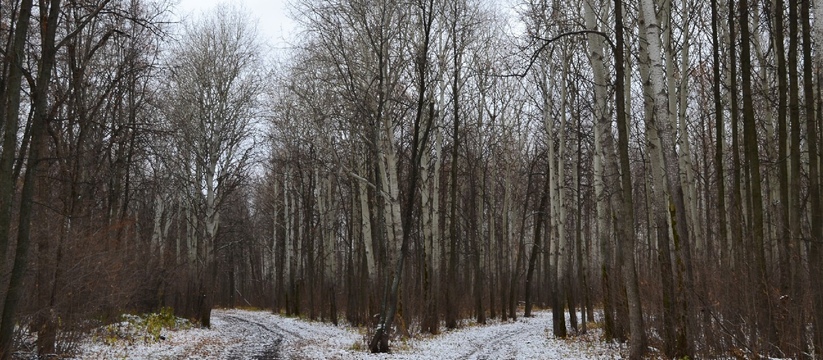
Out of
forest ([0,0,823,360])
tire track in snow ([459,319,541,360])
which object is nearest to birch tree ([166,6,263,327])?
forest ([0,0,823,360])

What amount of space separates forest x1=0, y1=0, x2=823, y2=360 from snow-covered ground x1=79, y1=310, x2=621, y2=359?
64 cm

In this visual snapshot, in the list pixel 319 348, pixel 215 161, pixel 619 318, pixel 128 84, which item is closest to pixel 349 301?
pixel 215 161

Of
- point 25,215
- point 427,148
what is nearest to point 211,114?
point 427,148

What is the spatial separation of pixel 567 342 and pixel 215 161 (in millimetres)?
14112

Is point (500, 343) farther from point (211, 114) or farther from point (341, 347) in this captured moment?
point (211, 114)

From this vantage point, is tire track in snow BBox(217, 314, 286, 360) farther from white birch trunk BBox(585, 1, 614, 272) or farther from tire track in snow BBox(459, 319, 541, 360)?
white birch trunk BBox(585, 1, 614, 272)

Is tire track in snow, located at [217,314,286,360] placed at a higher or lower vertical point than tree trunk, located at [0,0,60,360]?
lower

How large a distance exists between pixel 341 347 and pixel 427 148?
9.34m

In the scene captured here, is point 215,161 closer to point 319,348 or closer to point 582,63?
point 319,348

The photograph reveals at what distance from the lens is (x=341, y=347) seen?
14.3 m

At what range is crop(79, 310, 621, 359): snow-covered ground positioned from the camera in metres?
12.5

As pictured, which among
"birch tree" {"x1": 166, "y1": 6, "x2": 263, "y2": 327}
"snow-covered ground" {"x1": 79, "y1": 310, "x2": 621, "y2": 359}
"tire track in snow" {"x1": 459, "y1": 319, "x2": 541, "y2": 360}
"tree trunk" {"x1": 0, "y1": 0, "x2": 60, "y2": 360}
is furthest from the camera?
"birch tree" {"x1": 166, "y1": 6, "x2": 263, "y2": 327}

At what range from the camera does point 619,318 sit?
42.0 feet

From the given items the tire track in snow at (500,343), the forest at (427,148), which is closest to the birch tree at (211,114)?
the forest at (427,148)
